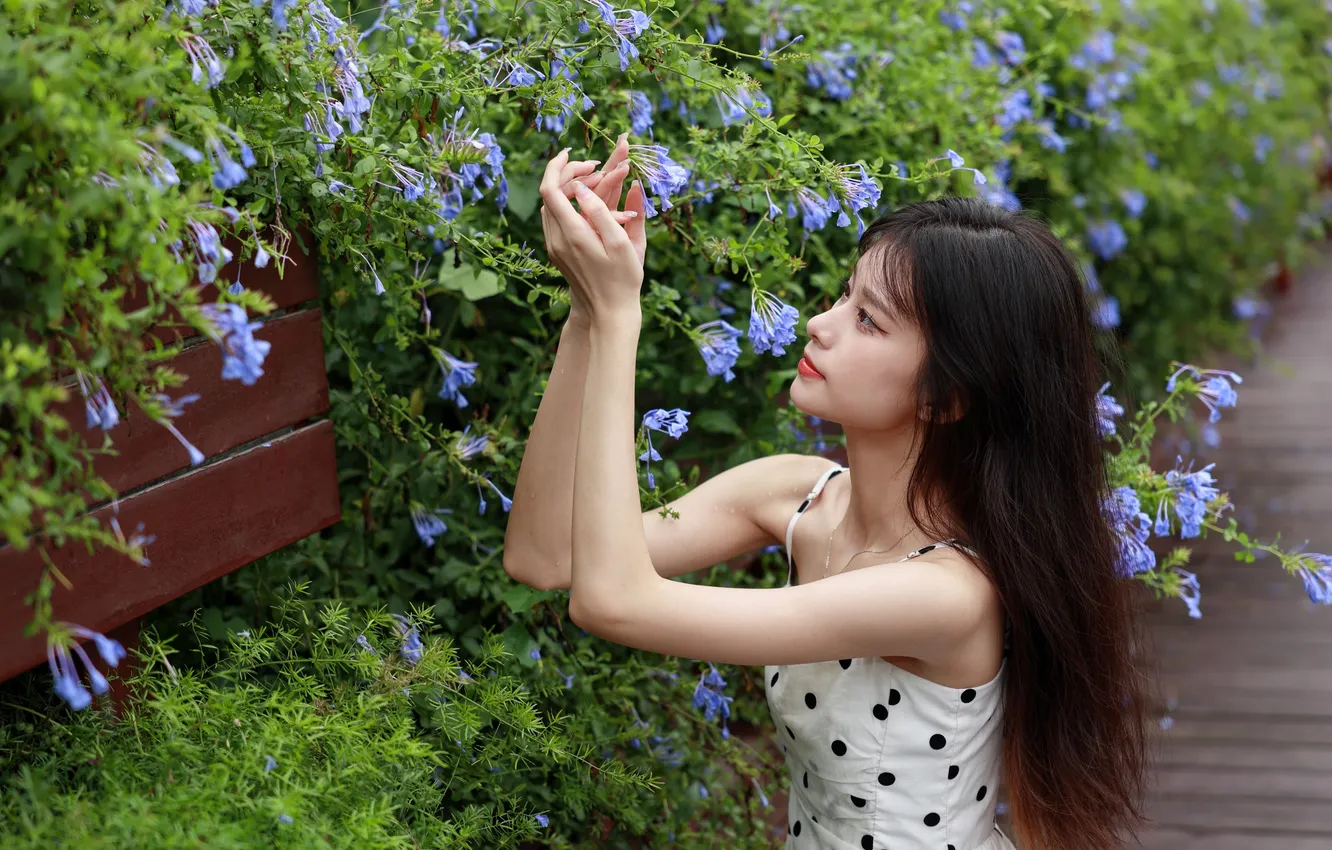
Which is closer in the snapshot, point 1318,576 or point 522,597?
point 522,597

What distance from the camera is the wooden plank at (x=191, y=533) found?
3.94 feet

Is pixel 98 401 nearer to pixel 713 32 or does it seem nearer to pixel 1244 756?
pixel 713 32

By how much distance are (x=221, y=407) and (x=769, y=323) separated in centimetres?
68

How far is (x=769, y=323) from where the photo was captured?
1656 mm

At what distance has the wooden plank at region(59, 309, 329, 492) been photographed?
131 centimetres

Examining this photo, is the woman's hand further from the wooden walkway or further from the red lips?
the wooden walkway

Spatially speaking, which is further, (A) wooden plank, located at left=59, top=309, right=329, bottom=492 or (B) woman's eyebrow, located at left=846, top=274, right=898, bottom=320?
(B) woman's eyebrow, located at left=846, top=274, right=898, bottom=320

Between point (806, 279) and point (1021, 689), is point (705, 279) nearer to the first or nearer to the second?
point (806, 279)

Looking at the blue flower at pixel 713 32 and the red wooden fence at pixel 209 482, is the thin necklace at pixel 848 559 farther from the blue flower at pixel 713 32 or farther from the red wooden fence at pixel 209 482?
the blue flower at pixel 713 32

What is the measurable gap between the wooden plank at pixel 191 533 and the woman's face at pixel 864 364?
62 centimetres

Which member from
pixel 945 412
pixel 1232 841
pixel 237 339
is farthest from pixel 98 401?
pixel 1232 841

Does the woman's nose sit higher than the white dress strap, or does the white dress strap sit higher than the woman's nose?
the woman's nose

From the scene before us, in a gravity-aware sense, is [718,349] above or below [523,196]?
below

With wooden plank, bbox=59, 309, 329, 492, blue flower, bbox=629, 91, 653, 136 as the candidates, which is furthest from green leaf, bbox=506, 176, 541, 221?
wooden plank, bbox=59, 309, 329, 492
